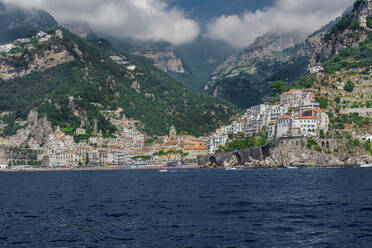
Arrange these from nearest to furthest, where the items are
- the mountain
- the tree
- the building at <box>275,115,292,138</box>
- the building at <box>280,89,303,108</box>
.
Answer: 1. the mountain
2. the building at <box>275,115,292,138</box>
3. the tree
4. the building at <box>280,89,303,108</box>

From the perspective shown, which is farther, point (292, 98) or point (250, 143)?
point (292, 98)

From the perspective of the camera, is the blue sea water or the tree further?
the tree

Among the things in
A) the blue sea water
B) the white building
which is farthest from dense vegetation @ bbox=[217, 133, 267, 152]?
the blue sea water

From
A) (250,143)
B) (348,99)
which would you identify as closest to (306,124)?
(348,99)

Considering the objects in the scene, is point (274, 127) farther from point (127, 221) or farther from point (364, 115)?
point (127, 221)

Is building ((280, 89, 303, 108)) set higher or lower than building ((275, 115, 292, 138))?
higher

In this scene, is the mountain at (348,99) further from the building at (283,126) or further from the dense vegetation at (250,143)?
the dense vegetation at (250,143)

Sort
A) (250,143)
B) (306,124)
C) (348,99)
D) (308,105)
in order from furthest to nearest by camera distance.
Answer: (250,143) < (308,105) < (348,99) < (306,124)

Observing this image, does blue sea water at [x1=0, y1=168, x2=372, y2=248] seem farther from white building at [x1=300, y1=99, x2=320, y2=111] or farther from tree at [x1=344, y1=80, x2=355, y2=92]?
tree at [x1=344, y1=80, x2=355, y2=92]

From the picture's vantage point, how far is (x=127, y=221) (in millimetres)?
40281

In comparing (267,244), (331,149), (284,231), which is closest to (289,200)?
(284,231)

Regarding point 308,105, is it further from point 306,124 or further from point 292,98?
point 292,98

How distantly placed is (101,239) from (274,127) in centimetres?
14020

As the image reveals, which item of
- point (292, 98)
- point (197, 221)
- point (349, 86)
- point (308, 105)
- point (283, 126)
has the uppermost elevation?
point (349, 86)
